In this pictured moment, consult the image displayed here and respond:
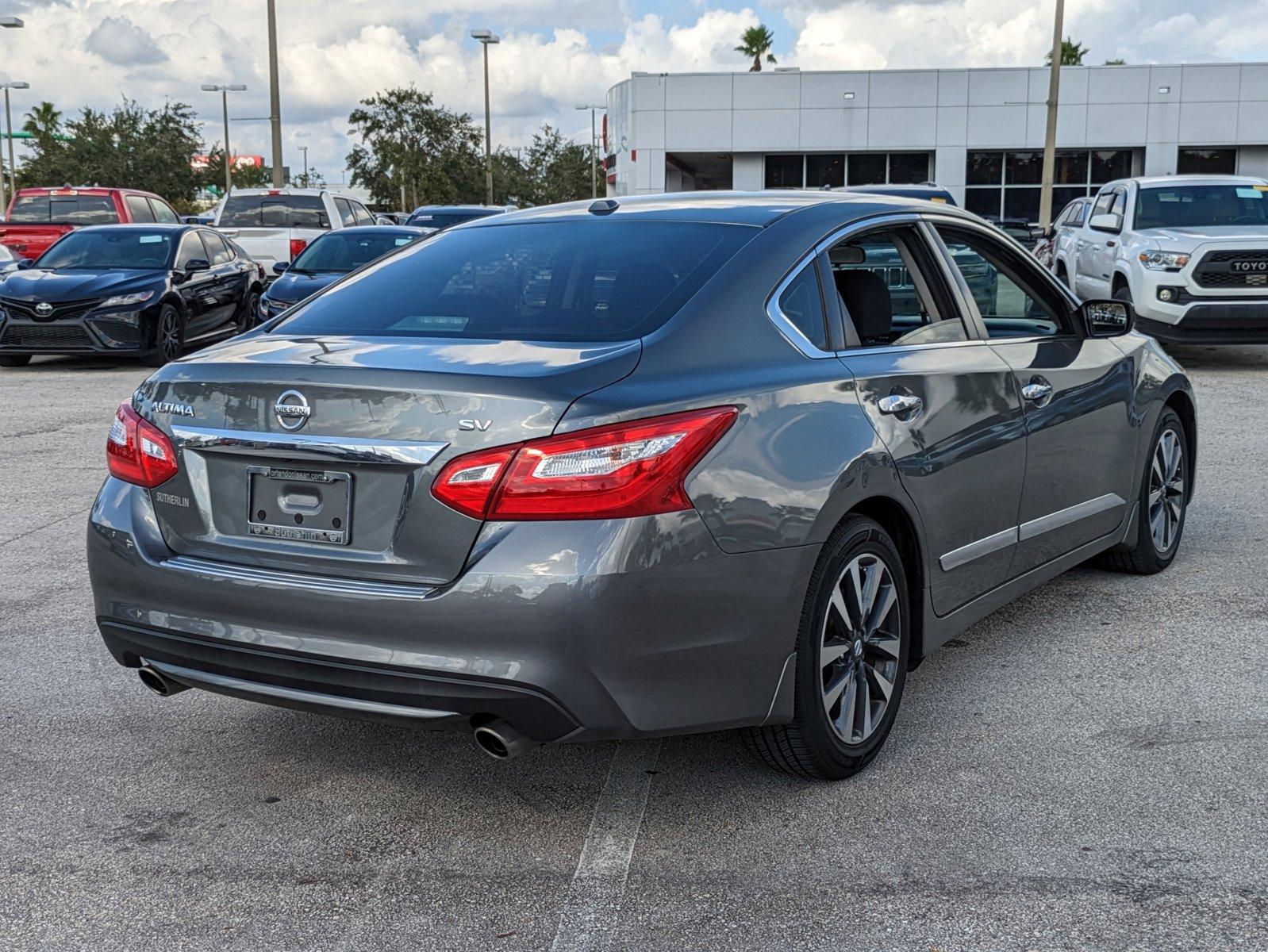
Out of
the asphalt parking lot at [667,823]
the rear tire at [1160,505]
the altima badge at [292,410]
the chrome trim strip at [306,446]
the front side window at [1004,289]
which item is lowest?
the asphalt parking lot at [667,823]

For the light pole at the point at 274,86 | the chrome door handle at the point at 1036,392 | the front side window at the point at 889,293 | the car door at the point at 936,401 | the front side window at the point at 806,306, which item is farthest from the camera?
the light pole at the point at 274,86

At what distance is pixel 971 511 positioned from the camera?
4.35 metres

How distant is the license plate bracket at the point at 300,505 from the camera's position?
10.8ft

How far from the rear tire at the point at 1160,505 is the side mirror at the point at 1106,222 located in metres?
9.52

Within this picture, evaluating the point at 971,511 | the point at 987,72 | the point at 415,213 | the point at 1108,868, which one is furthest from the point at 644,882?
the point at 987,72

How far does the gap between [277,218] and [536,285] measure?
19.3 m

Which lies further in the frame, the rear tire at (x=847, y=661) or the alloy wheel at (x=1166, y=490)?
the alloy wheel at (x=1166, y=490)

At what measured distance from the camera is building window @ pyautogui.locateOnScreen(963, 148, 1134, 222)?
145ft

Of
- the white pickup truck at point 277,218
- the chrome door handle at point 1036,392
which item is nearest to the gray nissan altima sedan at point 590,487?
the chrome door handle at point 1036,392

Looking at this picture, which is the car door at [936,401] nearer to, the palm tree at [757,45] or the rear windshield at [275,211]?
the rear windshield at [275,211]

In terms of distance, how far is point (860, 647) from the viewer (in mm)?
3891

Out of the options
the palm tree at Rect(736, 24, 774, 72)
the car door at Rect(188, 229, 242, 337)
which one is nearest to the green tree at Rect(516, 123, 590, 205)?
the palm tree at Rect(736, 24, 774, 72)

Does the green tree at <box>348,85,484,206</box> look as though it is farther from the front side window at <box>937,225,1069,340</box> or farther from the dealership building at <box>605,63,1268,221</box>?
the front side window at <box>937,225,1069,340</box>

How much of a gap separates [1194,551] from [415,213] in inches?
821
